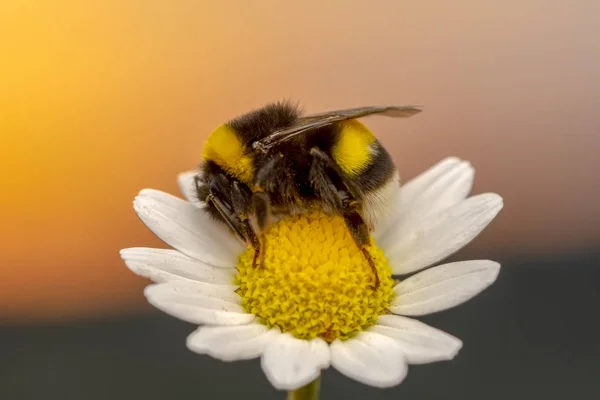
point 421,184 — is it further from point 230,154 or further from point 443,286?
point 230,154

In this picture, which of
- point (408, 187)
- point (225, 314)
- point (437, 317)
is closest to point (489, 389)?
point (437, 317)

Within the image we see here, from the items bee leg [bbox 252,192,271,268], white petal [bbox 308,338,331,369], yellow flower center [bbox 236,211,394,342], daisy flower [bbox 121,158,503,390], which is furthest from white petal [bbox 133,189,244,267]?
white petal [bbox 308,338,331,369]

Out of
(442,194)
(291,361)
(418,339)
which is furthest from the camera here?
(442,194)

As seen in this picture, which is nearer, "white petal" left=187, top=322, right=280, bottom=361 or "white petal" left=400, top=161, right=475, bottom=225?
"white petal" left=187, top=322, right=280, bottom=361

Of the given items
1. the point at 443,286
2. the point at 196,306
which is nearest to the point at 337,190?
the point at 443,286

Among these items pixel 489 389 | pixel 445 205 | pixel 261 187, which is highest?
pixel 261 187

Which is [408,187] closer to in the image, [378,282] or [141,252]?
[378,282]

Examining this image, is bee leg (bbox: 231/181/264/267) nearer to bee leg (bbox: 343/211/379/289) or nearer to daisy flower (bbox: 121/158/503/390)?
daisy flower (bbox: 121/158/503/390)
